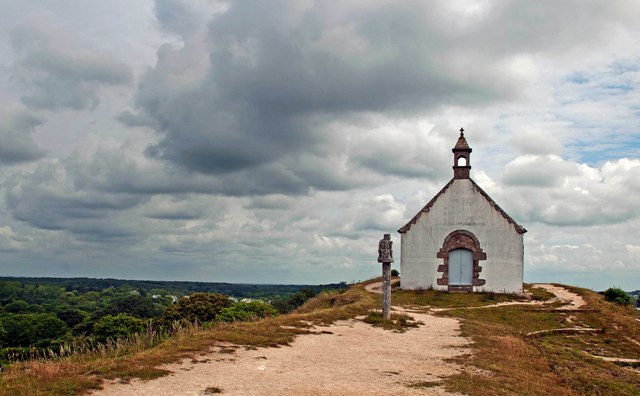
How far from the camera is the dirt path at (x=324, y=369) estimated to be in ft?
30.0

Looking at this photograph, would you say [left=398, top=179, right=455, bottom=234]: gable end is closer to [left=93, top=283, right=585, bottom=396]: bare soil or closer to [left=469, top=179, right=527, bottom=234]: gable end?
[left=469, top=179, right=527, bottom=234]: gable end

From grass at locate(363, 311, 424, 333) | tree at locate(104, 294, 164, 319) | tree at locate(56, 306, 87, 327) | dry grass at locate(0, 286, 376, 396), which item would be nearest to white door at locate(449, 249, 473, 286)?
grass at locate(363, 311, 424, 333)

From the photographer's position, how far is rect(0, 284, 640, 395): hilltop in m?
9.43

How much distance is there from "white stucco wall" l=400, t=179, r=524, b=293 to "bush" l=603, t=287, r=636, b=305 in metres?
6.41

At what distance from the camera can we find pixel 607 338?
2055 centimetres

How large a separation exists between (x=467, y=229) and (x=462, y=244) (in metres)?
0.99

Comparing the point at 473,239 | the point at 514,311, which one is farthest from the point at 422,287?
the point at 514,311

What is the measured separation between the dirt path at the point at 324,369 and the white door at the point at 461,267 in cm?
1610

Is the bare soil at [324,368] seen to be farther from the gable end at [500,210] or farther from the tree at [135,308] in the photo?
the tree at [135,308]

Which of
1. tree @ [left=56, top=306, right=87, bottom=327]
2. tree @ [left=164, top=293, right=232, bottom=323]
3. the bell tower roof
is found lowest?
tree @ [left=56, top=306, right=87, bottom=327]

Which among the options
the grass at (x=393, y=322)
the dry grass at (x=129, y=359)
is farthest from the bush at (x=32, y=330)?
the dry grass at (x=129, y=359)

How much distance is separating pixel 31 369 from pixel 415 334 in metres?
11.4

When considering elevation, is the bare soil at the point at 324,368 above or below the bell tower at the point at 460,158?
below

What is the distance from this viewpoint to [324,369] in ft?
36.8
